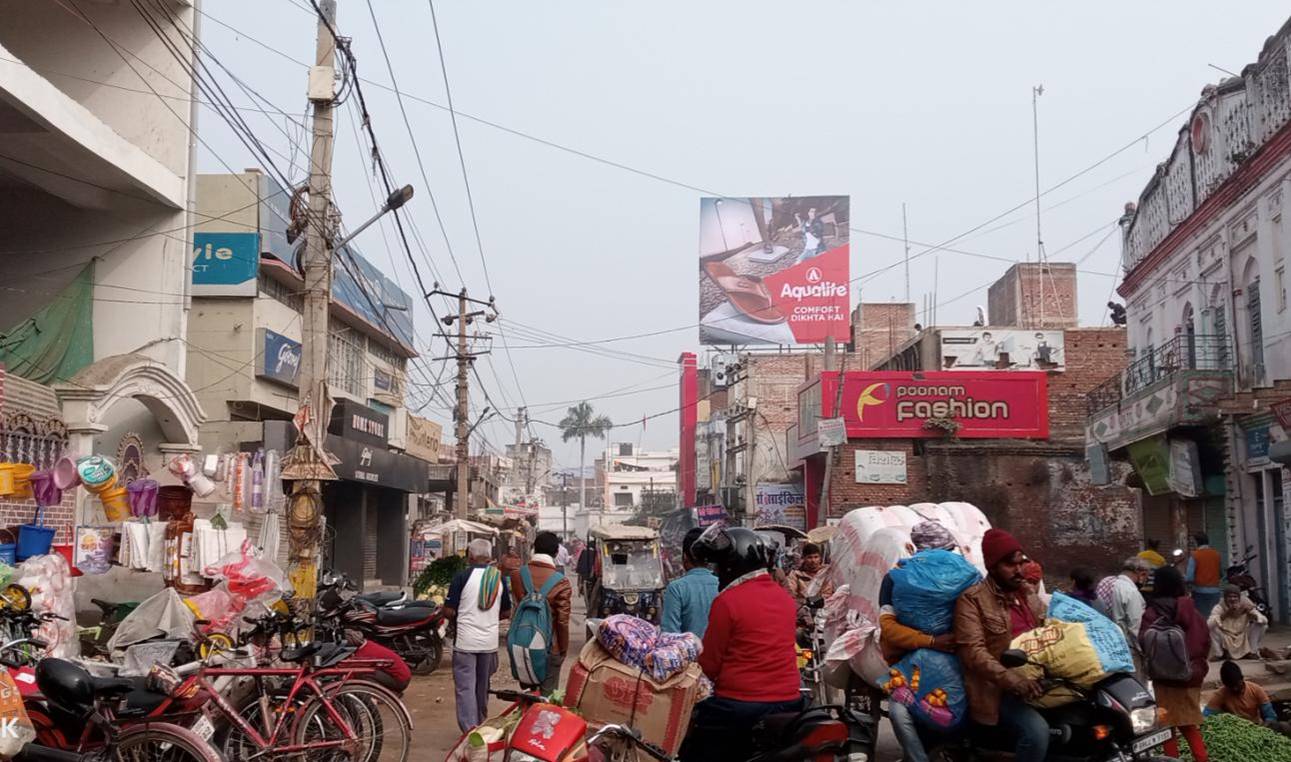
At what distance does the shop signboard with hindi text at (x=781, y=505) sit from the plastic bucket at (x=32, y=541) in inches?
1302

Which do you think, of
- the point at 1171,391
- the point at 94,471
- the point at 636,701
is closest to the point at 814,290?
the point at 1171,391

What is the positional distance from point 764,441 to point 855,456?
59.4 ft

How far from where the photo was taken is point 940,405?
35531 millimetres

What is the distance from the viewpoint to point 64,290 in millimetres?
18500

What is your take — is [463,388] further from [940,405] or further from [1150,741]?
[1150,741]

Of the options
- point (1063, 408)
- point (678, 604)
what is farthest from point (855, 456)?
point (678, 604)

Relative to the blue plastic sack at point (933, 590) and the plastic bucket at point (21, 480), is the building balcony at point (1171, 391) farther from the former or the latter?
the plastic bucket at point (21, 480)

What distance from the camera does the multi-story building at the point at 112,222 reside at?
17.5 metres

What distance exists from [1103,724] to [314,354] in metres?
10.3

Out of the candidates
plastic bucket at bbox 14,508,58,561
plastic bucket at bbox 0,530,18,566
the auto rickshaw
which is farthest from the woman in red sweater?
the auto rickshaw

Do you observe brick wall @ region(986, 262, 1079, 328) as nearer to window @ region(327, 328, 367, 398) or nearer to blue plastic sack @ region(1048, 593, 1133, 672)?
window @ region(327, 328, 367, 398)

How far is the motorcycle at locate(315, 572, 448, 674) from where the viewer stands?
1360 centimetres

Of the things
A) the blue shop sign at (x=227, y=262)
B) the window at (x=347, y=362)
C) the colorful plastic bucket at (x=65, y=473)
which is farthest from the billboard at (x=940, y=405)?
the colorful plastic bucket at (x=65, y=473)

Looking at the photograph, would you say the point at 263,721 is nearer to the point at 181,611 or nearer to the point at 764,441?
the point at 181,611
